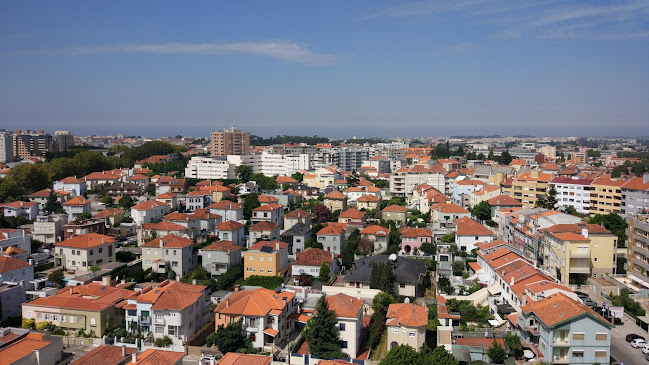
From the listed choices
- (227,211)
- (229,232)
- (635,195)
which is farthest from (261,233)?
(635,195)

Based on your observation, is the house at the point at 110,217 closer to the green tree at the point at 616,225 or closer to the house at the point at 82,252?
the house at the point at 82,252

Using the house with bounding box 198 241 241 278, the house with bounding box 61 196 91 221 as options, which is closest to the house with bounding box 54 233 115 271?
the house with bounding box 198 241 241 278

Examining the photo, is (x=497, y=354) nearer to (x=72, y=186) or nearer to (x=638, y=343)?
(x=638, y=343)

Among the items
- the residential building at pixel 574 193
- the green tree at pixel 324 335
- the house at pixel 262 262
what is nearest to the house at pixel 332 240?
the house at pixel 262 262

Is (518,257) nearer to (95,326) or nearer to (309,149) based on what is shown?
(95,326)

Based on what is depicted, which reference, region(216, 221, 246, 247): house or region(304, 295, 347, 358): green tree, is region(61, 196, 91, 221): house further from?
region(304, 295, 347, 358): green tree
